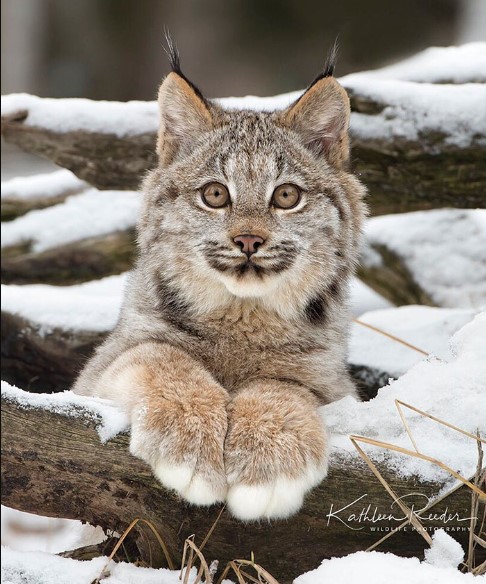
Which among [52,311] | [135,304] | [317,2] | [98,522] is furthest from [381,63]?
[98,522]

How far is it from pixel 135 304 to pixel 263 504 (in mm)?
1357

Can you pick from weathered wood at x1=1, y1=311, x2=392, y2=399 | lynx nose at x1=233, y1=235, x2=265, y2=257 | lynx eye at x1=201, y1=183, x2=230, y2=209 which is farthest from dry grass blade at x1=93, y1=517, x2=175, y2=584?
weathered wood at x1=1, y1=311, x2=392, y2=399

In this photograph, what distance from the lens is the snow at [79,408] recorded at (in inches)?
103

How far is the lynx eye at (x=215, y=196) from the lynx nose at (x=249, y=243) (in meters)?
0.29

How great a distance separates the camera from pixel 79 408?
2619 mm

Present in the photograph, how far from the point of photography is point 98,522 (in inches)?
105

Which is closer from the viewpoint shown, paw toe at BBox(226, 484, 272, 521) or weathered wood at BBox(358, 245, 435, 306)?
paw toe at BBox(226, 484, 272, 521)

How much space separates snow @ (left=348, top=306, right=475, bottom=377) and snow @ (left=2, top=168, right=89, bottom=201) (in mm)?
2415

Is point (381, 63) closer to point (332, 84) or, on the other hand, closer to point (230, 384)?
point (332, 84)

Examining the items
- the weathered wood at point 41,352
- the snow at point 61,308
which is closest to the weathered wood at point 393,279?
the snow at point 61,308

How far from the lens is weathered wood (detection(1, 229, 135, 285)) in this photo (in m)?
5.81

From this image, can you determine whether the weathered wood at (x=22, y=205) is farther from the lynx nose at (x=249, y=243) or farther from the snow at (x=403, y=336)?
the lynx nose at (x=249, y=243)

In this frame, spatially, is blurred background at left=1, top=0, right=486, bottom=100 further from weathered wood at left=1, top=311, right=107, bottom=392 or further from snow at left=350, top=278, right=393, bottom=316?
weathered wood at left=1, top=311, right=107, bottom=392

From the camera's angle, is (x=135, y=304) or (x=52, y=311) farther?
(x=52, y=311)
